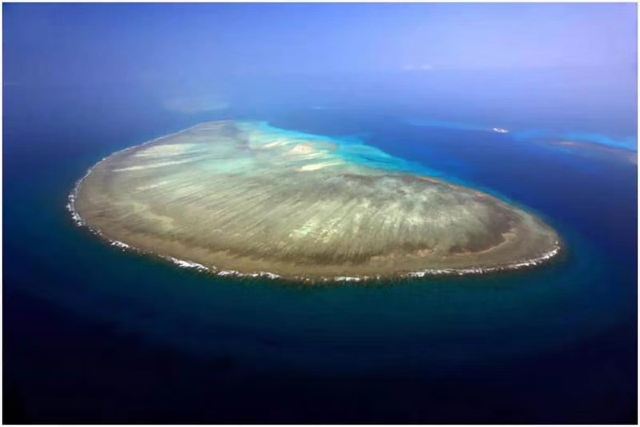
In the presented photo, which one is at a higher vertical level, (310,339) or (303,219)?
(303,219)

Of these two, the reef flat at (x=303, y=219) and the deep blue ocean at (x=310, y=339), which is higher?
the reef flat at (x=303, y=219)

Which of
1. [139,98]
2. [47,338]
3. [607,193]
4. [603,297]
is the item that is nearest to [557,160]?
[607,193]

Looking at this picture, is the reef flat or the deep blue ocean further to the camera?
the reef flat

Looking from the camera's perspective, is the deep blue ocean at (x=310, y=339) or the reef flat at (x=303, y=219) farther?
the reef flat at (x=303, y=219)

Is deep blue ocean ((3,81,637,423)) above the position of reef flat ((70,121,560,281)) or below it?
below

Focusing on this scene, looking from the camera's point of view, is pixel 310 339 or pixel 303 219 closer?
pixel 310 339
